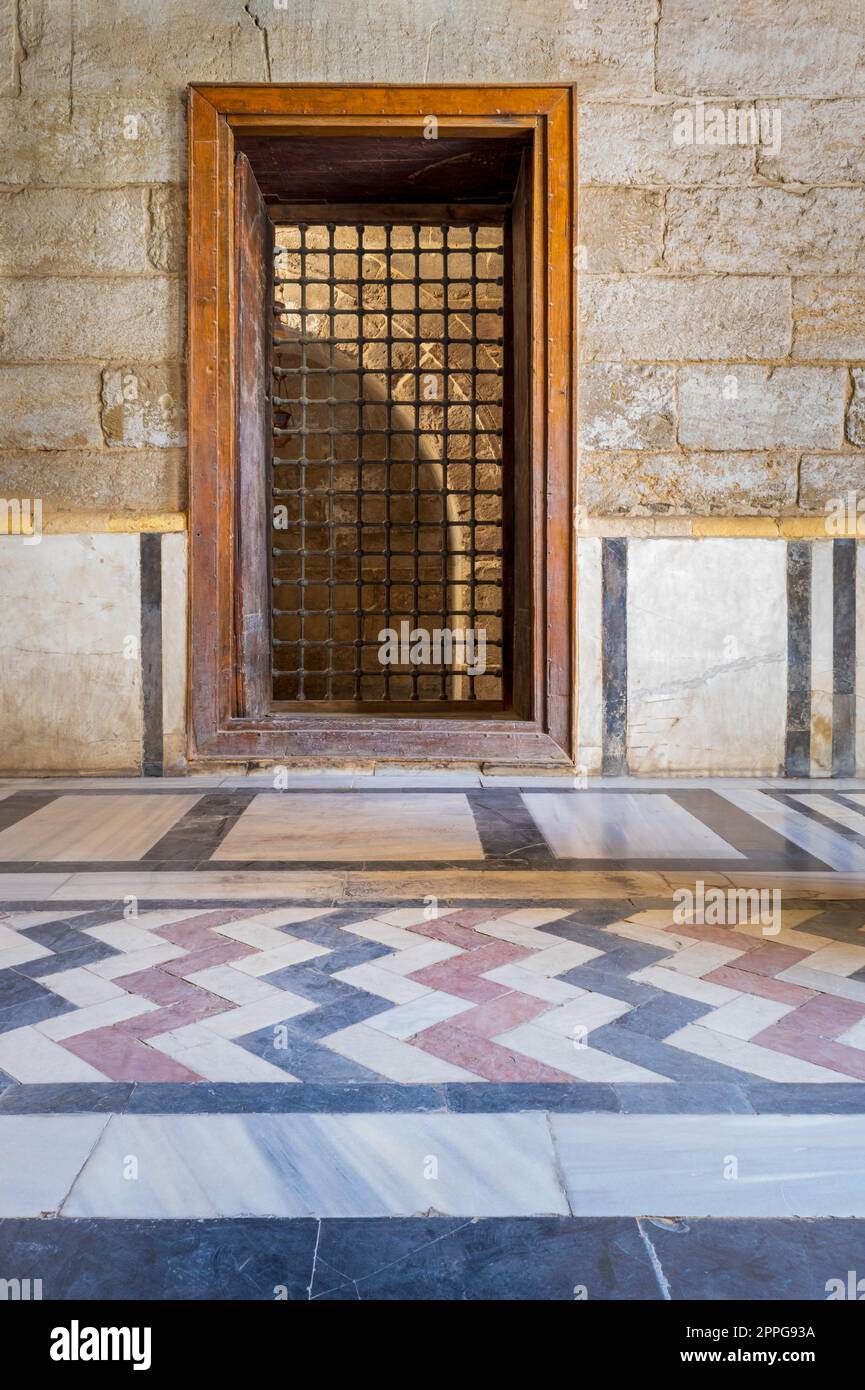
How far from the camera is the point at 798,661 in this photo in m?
4.96

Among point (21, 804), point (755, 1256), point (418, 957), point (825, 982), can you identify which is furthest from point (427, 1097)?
point (21, 804)

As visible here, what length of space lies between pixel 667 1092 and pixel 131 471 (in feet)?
13.1

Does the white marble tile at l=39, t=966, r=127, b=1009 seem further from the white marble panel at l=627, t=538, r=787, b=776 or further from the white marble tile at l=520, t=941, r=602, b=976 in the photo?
the white marble panel at l=627, t=538, r=787, b=776

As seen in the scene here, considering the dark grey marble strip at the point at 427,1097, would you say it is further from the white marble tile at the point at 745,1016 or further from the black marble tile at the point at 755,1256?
the black marble tile at the point at 755,1256

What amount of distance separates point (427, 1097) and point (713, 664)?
A: 351cm

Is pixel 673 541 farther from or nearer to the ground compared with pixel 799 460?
nearer to the ground

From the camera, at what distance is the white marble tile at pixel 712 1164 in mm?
1474

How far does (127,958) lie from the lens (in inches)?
99.0

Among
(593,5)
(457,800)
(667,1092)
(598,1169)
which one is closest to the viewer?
(598,1169)

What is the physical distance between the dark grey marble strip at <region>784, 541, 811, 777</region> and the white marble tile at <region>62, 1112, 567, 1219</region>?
3588mm

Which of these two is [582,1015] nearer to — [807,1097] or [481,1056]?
[481,1056]

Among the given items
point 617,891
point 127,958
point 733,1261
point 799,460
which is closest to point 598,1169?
point 733,1261

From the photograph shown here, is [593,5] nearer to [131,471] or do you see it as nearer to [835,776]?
[131,471]

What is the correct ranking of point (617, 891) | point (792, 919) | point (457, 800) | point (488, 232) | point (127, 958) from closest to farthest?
point (127, 958) → point (792, 919) → point (617, 891) → point (457, 800) → point (488, 232)
